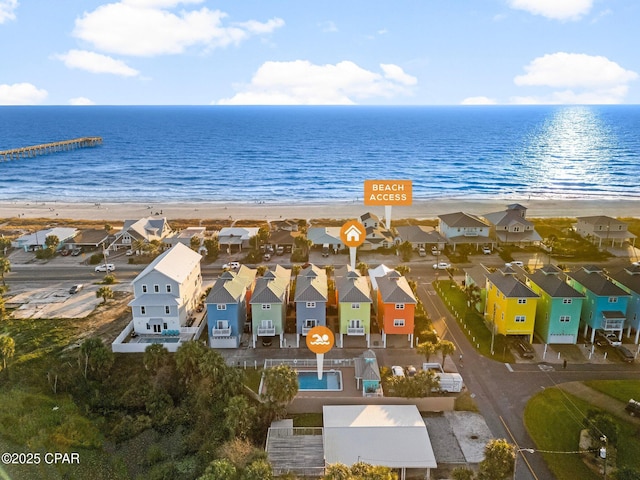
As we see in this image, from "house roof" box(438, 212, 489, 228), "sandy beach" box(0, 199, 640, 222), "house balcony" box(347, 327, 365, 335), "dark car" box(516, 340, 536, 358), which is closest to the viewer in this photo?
"dark car" box(516, 340, 536, 358)

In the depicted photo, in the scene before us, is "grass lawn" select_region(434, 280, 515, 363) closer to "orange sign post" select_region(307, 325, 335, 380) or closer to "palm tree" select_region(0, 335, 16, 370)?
"orange sign post" select_region(307, 325, 335, 380)

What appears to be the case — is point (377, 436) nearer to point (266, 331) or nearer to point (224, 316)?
point (266, 331)

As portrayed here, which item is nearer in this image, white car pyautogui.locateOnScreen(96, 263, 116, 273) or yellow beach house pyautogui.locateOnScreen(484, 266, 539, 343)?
yellow beach house pyautogui.locateOnScreen(484, 266, 539, 343)

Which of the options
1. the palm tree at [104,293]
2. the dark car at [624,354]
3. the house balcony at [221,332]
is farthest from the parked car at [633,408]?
the palm tree at [104,293]

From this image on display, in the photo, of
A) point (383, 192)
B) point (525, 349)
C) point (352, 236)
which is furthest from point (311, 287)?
point (352, 236)

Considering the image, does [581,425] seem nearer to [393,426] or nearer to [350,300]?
[393,426]

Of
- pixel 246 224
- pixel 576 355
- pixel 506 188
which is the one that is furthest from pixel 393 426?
pixel 506 188

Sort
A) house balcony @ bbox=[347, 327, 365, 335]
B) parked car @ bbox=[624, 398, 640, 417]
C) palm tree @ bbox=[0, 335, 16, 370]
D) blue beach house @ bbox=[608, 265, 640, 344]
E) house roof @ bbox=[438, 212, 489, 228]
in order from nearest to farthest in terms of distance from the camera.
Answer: parked car @ bbox=[624, 398, 640, 417] < palm tree @ bbox=[0, 335, 16, 370] < house balcony @ bbox=[347, 327, 365, 335] < blue beach house @ bbox=[608, 265, 640, 344] < house roof @ bbox=[438, 212, 489, 228]

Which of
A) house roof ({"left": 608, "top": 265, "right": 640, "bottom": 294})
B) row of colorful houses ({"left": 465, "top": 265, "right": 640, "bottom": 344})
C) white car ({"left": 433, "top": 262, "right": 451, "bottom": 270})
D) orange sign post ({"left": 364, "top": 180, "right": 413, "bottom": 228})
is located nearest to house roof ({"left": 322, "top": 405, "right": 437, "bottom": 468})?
row of colorful houses ({"left": 465, "top": 265, "right": 640, "bottom": 344})
